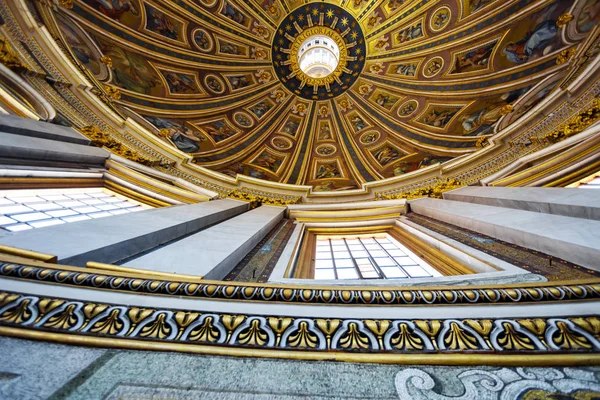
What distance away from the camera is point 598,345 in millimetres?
1146

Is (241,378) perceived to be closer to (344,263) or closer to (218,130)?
(344,263)

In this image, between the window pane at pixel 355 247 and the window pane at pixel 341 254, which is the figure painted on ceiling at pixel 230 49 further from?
the window pane at pixel 341 254

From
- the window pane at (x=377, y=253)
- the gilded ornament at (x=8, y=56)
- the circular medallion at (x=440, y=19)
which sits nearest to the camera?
the window pane at (x=377, y=253)

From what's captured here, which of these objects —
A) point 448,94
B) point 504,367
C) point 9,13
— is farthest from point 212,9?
point 504,367

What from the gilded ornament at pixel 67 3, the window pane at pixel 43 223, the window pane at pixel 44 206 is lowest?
the window pane at pixel 43 223

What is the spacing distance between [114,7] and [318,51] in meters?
11.4

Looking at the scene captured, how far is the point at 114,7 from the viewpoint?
10.3 meters

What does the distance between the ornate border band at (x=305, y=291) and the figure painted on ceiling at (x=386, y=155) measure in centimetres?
1249

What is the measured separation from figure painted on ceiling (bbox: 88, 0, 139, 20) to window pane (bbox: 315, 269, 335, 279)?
1344 centimetres

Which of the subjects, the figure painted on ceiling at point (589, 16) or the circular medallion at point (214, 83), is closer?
the figure painted on ceiling at point (589, 16)

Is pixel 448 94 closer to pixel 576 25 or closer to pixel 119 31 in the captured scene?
pixel 576 25

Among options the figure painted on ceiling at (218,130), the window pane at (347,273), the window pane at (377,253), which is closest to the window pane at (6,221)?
the window pane at (347,273)

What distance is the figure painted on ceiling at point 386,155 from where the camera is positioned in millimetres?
13391

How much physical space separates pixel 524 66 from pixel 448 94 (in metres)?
3.02
